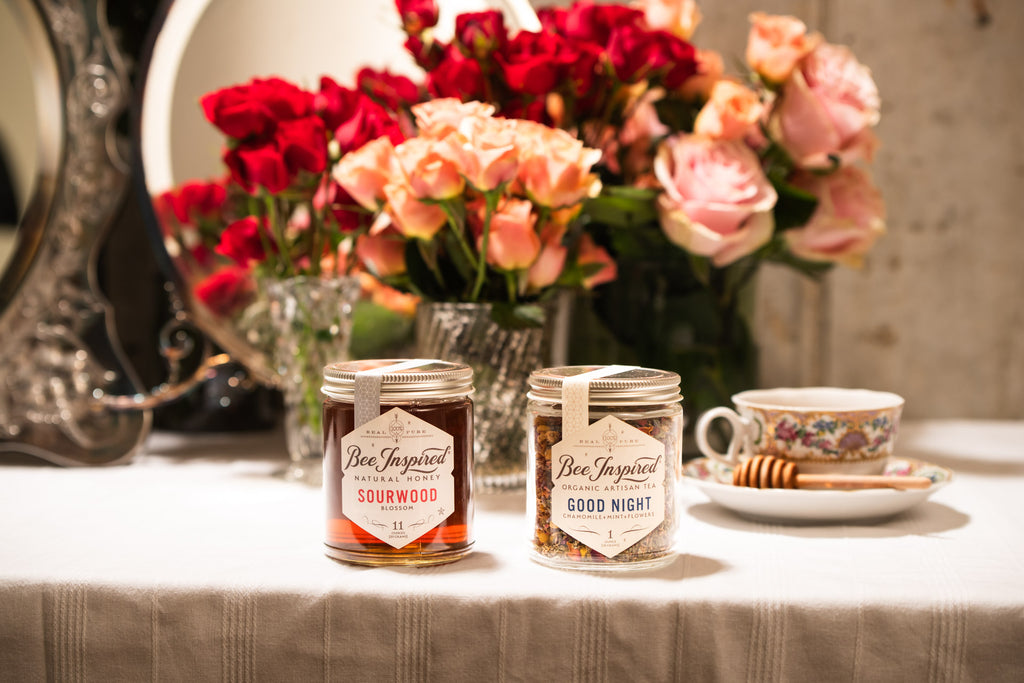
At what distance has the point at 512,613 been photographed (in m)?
0.57

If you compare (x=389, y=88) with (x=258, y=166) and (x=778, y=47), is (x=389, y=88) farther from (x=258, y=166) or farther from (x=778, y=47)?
(x=778, y=47)

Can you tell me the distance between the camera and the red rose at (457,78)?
31.7 inches

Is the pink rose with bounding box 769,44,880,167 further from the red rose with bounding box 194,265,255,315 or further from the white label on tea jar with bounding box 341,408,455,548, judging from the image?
the red rose with bounding box 194,265,255,315

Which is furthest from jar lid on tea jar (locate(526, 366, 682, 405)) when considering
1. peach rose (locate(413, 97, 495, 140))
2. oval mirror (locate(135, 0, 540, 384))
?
oval mirror (locate(135, 0, 540, 384))

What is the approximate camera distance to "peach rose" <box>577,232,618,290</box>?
0.82 meters

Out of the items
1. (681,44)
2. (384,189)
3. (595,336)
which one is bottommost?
(595,336)

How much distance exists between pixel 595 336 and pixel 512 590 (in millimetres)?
411

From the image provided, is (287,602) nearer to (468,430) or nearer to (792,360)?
(468,430)

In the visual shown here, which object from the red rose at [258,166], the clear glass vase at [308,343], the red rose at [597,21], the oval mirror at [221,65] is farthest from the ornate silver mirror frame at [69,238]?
the red rose at [597,21]

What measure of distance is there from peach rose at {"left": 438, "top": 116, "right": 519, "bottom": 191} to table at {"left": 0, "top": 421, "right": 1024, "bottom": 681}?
253mm

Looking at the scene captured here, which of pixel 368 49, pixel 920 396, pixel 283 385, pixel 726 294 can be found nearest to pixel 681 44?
pixel 726 294

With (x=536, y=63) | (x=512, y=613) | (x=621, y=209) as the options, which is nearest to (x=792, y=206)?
(x=621, y=209)

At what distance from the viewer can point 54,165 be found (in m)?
1.00

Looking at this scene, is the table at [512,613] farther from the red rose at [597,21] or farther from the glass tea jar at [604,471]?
the red rose at [597,21]
